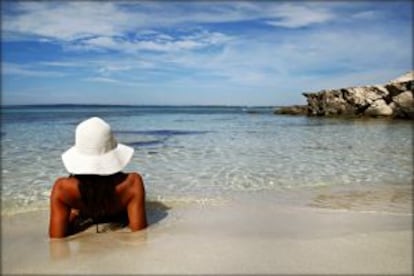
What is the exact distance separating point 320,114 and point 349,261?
134ft

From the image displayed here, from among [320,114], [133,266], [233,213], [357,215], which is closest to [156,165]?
[233,213]

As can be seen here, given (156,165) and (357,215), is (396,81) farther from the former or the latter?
(357,215)

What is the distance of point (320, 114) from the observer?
142 ft

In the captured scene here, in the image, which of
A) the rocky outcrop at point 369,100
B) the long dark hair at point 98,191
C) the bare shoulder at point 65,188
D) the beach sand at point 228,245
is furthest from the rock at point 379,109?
the bare shoulder at point 65,188

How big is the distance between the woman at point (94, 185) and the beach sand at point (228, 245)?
191 mm

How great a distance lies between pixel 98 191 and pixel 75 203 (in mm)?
270

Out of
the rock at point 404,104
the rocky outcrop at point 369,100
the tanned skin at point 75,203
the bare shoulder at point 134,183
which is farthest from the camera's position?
the rocky outcrop at point 369,100

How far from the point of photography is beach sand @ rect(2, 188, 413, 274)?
3654 mm

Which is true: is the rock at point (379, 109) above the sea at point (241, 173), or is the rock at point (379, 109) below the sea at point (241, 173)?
above

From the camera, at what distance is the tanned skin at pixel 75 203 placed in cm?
454

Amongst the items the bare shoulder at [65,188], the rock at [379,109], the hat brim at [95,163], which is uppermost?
the rock at [379,109]

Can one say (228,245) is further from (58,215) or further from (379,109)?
(379,109)

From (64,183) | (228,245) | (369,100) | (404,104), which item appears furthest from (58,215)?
(369,100)

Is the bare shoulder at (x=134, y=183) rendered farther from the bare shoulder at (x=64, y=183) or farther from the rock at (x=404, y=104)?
the rock at (x=404, y=104)
